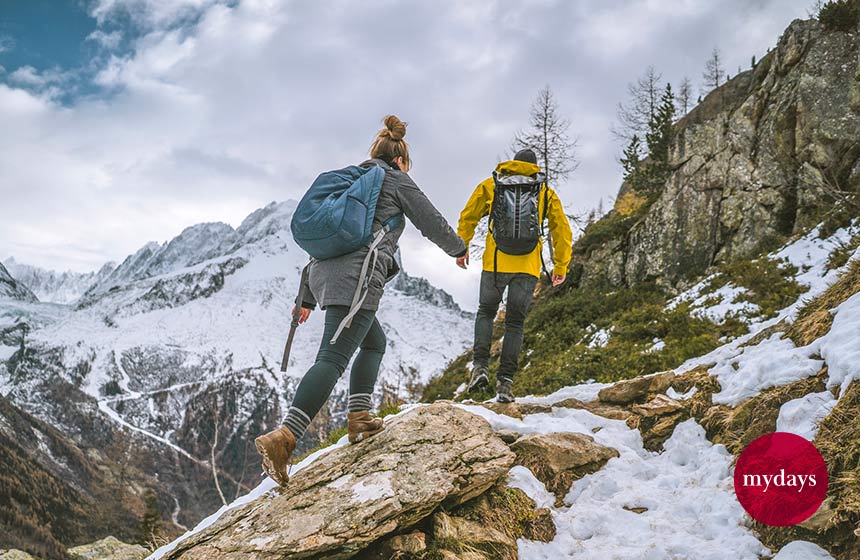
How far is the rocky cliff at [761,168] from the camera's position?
37.0 ft

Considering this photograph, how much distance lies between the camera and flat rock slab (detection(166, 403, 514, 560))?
3.13 meters

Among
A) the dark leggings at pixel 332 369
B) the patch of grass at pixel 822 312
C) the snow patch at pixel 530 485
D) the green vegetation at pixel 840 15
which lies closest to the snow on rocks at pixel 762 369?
the patch of grass at pixel 822 312

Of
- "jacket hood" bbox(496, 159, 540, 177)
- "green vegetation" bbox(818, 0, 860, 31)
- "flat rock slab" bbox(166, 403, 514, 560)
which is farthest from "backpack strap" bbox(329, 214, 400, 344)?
"green vegetation" bbox(818, 0, 860, 31)

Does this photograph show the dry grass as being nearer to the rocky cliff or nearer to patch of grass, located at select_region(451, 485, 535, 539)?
patch of grass, located at select_region(451, 485, 535, 539)

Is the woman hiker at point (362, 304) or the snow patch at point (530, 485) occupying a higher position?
the woman hiker at point (362, 304)

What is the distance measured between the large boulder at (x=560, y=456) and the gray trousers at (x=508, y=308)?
4.17 ft

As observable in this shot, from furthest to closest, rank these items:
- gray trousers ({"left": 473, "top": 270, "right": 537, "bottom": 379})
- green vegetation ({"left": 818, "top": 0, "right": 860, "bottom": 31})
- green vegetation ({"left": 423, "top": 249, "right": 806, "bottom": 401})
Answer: green vegetation ({"left": 818, "top": 0, "right": 860, "bottom": 31}) < green vegetation ({"left": 423, "top": 249, "right": 806, "bottom": 401}) < gray trousers ({"left": 473, "top": 270, "right": 537, "bottom": 379})

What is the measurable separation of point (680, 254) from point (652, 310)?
3.31 metres

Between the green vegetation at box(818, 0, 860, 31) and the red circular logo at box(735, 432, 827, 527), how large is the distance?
1358cm

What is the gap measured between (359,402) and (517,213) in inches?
117

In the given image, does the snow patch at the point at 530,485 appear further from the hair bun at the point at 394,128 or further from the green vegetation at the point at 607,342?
the hair bun at the point at 394,128

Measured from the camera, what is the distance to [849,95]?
449 inches

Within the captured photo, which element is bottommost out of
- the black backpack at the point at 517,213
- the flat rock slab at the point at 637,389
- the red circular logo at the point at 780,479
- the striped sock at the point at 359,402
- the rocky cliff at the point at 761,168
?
the red circular logo at the point at 780,479

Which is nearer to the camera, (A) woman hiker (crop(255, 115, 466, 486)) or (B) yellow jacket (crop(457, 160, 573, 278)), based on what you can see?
(A) woman hiker (crop(255, 115, 466, 486))
